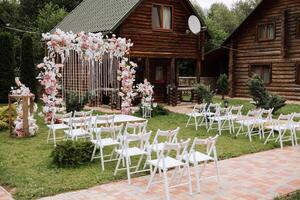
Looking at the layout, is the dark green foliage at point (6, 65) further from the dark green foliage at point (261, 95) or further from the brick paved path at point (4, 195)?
the brick paved path at point (4, 195)

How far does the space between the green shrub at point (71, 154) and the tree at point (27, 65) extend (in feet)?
47.7

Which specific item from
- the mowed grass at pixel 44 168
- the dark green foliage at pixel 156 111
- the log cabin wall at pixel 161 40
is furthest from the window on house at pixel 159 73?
the mowed grass at pixel 44 168

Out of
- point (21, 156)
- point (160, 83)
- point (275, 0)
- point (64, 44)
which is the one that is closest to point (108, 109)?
point (160, 83)

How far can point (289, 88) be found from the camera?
22.3 meters

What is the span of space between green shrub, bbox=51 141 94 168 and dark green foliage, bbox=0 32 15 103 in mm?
14179

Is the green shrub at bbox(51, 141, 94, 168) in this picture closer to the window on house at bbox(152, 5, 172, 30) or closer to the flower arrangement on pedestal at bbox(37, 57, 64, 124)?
the flower arrangement on pedestal at bbox(37, 57, 64, 124)

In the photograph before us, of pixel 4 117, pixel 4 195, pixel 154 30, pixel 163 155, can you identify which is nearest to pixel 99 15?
pixel 154 30

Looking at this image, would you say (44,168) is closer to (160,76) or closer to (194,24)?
(194,24)

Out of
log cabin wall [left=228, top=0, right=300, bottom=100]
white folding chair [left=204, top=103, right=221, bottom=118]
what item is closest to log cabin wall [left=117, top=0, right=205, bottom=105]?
log cabin wall [left=228, top=0, right=300, bottom=100]

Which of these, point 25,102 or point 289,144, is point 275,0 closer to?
point 289,144

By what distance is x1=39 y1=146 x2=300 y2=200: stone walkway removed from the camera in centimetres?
598

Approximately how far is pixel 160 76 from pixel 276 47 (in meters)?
7.19

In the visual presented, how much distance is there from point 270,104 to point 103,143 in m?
9.52

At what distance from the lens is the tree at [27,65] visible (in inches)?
847
